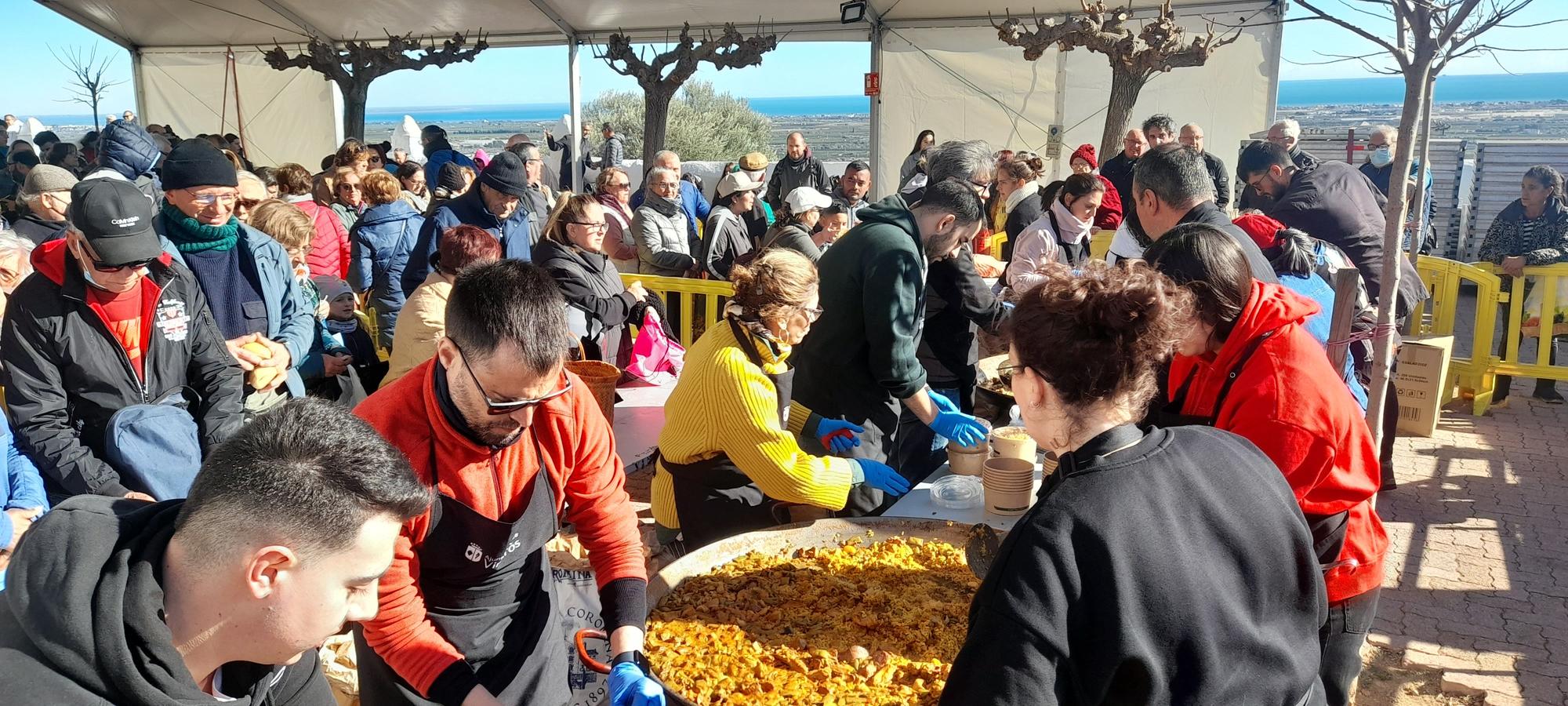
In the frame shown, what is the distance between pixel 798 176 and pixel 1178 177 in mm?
7254

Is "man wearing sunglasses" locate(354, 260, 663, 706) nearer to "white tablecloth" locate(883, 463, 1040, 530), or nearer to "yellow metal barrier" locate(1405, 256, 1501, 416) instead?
"white tablecloth" locate(883, 463, 1040, 530)

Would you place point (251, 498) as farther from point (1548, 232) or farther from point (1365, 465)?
point (1548, 232)

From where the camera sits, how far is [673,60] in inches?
558

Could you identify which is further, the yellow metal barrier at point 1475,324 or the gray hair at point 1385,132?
the gray hair at point 1385,132

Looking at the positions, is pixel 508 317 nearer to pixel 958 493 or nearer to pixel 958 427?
pixel 958 493

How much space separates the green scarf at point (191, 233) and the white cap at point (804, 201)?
4.37m

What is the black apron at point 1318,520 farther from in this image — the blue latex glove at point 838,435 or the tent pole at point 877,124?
the tent pole at point 877,124

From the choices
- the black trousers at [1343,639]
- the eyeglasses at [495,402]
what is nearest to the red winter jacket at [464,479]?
the eyeglasses at [495,402]

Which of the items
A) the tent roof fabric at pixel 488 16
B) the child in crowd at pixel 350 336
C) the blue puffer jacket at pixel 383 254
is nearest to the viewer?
the child in crowd at pixel 350 336

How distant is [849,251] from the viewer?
381 cm

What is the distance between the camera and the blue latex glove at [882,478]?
11.7ft

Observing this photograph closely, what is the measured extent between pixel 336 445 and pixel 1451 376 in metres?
8.61

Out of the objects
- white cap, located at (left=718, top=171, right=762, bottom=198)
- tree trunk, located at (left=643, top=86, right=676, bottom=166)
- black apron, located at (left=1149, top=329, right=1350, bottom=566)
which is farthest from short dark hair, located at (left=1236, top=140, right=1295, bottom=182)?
tree trunk, located at (left=643, top=86, right=676, bottom=166)

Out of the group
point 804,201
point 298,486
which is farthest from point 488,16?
point 298,486
